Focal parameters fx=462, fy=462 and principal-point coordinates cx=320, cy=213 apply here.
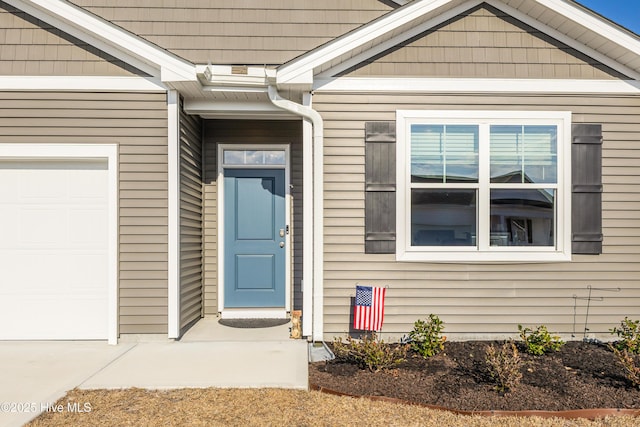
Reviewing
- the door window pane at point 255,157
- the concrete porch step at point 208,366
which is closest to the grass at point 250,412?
the concrete porch step at point 208,366

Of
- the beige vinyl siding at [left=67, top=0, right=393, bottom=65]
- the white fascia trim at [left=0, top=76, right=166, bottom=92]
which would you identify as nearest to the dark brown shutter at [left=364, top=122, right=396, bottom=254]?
the beige vinyl siding at [left=67, top=0, right=393, bottom=65]

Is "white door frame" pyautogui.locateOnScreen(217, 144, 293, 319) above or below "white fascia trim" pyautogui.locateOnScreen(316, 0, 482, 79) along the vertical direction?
below

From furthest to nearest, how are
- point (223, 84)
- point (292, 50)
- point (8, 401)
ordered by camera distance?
point (292, 50) → point (223, 84) → point (8, 401)

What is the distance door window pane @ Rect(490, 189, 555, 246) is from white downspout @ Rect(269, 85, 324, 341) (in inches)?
70.2

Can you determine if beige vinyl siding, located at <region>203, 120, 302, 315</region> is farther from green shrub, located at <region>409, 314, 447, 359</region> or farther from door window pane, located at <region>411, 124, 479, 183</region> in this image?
green shrub, located at <region>409, 314, 447, 359</region>

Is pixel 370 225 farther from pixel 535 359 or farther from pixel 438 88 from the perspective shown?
pixel 535 359

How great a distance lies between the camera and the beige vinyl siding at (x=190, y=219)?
195 inches

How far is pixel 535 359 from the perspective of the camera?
4242mm

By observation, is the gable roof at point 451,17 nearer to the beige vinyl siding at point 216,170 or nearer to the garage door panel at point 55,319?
the beige vinyl siding at point 216,170

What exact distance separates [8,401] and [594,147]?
5637mm

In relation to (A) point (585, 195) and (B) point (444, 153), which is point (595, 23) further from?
(B) point (444, 153)

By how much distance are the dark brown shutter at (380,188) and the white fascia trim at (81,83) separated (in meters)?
2.23

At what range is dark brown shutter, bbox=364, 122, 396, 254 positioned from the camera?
4.72 m

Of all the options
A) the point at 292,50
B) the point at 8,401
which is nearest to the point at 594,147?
the point at 292,50
